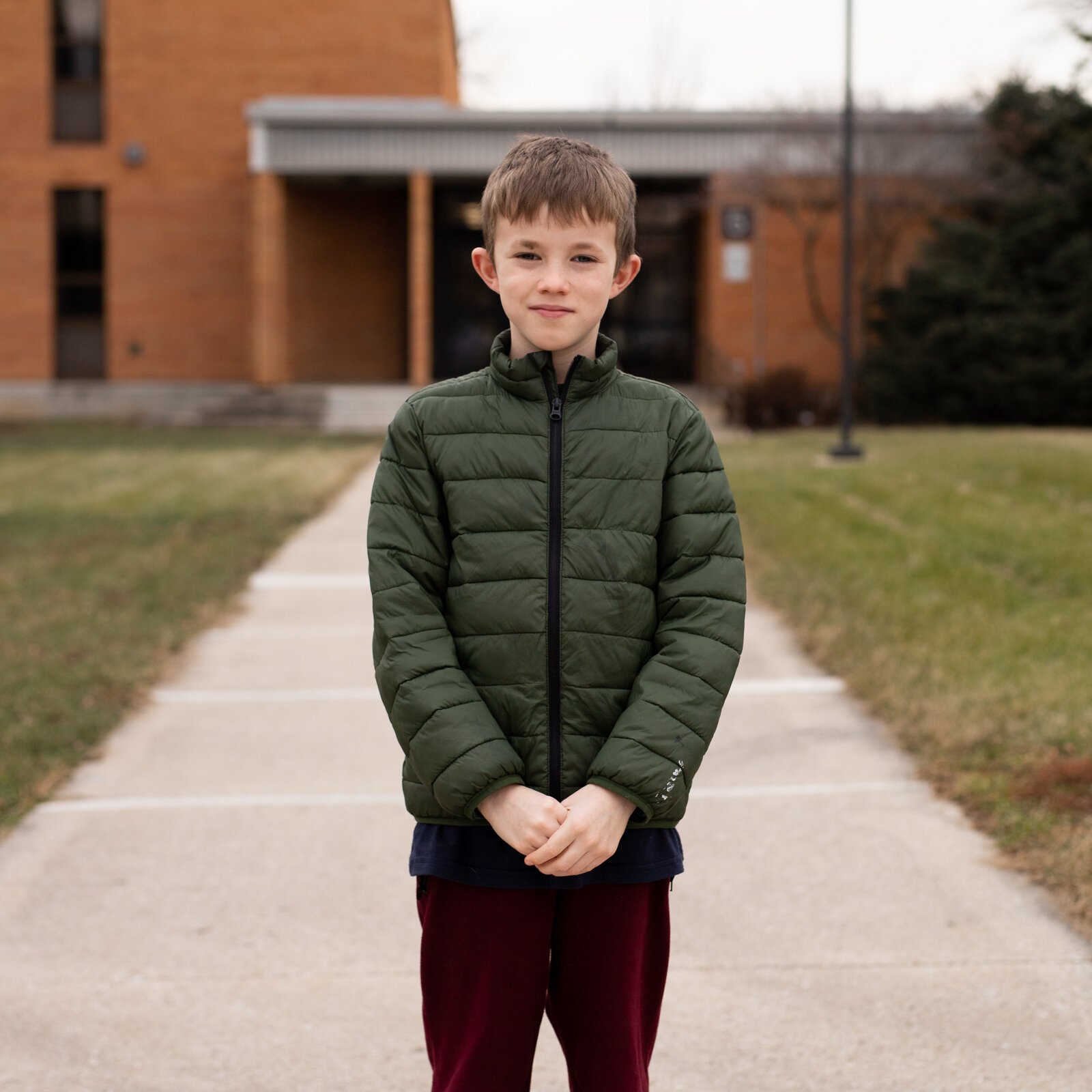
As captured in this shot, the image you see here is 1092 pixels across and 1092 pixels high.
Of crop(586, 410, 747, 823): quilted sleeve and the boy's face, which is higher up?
the boy's face

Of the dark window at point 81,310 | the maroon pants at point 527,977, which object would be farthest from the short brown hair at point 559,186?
the dark window at point 81,310

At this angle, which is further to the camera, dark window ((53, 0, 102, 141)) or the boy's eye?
dark window ((53, 0, 102, 141))

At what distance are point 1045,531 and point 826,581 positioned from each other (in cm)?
192

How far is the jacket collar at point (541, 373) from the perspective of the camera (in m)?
2.21

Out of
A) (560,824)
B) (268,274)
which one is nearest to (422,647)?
(560,824)

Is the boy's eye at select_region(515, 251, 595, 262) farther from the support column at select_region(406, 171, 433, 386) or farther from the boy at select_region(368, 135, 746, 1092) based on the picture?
the support column at select_region(406, 171, 433, 386)

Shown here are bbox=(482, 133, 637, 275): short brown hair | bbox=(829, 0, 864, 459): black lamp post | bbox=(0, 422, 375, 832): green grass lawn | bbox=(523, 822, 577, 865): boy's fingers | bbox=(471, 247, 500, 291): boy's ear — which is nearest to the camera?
bbox=(523, 822, 577, 865): boy's fingers

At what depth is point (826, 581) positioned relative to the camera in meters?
8.82

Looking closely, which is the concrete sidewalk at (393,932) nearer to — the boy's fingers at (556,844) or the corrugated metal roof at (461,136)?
the boy's fingers at (556,844)

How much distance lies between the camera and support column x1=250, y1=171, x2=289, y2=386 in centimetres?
2716

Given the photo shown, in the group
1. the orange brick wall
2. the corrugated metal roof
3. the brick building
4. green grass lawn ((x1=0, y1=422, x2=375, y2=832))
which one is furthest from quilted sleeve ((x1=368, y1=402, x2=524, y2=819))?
the orange brick wall

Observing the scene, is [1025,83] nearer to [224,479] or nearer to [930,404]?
[930,404]

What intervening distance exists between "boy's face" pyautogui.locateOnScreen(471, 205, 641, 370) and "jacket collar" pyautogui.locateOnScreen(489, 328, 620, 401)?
3cm

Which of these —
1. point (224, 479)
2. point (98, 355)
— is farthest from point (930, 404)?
point (98, 355)
